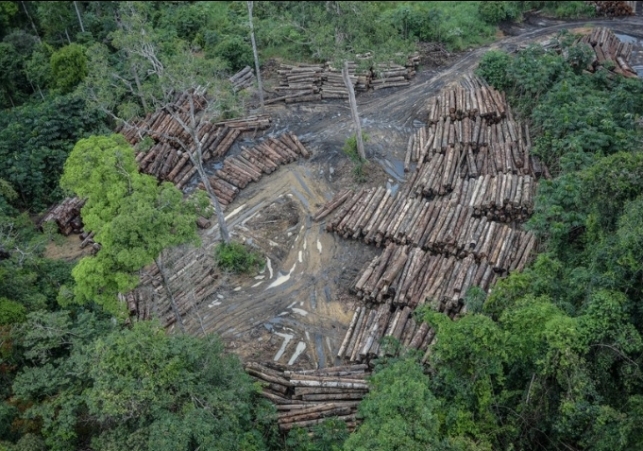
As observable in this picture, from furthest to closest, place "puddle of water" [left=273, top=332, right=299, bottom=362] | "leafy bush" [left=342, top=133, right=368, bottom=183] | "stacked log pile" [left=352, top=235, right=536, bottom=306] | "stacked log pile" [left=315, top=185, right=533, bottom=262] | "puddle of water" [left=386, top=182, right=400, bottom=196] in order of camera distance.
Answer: "leafy bush" [left=342, top=133, right=368, bottom=183] → "puddle of water" [left=386, top=182, right=400, bottom=196] → "stacked log pile" [left=315, top=185, right=533, bottom=262] → "stacked log pile" [left=352, top=235, right=536, bottom=306] → "puddle of water" [left=273, top=332, right=299, bottom=362]

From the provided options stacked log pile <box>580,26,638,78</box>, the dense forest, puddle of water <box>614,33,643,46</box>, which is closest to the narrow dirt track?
the dense forest

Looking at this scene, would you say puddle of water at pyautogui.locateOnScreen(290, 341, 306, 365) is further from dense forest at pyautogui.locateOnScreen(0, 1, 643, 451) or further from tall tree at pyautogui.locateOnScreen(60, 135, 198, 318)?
tall tree at pyautogui.locateOnScreen(60, 135, 198, 318)

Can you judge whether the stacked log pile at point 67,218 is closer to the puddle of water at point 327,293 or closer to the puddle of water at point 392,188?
the puddle of water at point 327,293

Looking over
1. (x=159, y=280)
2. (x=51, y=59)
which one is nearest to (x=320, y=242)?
(x=159, y=280)

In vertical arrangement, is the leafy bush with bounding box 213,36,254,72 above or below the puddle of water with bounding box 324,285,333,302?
above

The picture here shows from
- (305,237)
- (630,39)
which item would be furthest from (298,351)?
(630,39)

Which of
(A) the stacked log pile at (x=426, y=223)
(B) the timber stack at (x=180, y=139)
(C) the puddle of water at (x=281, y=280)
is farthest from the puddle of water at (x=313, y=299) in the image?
(B) the timber stack at (x=180, y=139)

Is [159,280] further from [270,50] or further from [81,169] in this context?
[270,50]
